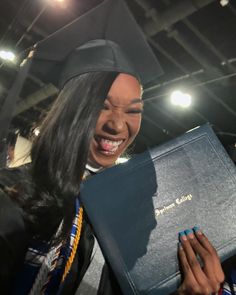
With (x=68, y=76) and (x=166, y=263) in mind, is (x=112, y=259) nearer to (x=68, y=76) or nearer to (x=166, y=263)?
(x=166, y=263)

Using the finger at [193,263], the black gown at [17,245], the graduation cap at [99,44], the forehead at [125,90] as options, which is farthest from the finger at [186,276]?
the graduation cap at [99,44]

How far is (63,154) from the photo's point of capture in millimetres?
1072

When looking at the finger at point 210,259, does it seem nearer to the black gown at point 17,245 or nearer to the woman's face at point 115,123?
the black gown at point 17,245

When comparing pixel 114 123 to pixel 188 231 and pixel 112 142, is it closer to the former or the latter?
pixel 112 142

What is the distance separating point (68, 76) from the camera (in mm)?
1291

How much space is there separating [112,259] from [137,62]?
999mm

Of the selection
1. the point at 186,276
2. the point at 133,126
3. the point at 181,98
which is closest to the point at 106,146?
the point at 133,126

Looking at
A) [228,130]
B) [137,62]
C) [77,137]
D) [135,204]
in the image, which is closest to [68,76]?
[77,137]

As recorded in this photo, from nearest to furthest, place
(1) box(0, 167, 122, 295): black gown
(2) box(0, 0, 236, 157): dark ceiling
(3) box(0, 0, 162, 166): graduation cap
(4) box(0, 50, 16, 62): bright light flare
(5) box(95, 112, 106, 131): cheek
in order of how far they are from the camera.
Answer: (1) box(0, 167, 122, 295): black gown → (5) box(95, 112, 106, 131): cheek → (3) box(0, 0, 162, 166): graduation cap → (2) box(0, 0, 236, 157): dark ceiling → (4) box(0, 50, 16, 62): bright light flare

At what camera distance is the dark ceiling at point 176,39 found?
4.63 metres

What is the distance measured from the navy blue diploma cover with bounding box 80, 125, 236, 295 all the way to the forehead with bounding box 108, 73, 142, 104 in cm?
26

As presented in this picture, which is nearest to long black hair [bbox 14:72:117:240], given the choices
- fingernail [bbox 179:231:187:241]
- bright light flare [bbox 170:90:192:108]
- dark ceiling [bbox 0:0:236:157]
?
fingernail [bbox 179:231:187:241]

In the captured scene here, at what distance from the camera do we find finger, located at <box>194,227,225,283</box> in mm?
959

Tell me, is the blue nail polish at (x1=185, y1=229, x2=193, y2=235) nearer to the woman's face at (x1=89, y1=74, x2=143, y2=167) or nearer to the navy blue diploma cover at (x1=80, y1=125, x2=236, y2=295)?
the navy blue diploma cover at (x1=80, y1=125, x2=236, y2=295)
